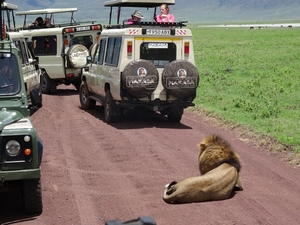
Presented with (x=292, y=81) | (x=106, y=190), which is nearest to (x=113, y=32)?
(x=106, y=190)

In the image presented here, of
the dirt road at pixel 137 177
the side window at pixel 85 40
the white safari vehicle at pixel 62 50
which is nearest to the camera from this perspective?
the dirt road at pixel 137 177

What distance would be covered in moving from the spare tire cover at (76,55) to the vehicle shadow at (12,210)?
33.8ft

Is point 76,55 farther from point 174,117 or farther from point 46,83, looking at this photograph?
point 174,117

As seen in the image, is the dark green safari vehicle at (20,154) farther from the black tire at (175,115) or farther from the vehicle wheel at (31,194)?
the black tire at (175,115)

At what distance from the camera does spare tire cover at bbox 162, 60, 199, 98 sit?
11977 millimetres

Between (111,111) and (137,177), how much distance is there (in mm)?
4510

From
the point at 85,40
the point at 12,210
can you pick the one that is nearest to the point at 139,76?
the point at 12,210

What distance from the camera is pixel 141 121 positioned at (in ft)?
42.4

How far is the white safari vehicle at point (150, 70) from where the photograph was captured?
11805mm

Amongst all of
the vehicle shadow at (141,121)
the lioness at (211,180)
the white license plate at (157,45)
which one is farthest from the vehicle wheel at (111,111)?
the lioness at (211,180)

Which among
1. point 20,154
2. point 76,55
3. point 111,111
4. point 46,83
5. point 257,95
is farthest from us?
point 46,83

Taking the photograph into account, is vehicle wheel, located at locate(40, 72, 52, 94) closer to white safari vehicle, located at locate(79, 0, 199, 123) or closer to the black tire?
white safari vehicle, located at locate(79, 0, 199, 123)

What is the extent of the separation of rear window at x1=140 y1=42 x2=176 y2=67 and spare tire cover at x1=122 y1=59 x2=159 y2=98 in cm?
43

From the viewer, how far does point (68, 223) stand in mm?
6297
